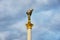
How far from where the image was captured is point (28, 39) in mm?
22391

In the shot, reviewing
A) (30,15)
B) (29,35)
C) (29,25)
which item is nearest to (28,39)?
(29,35)

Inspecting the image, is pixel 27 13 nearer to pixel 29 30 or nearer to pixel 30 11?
pixel 30 11

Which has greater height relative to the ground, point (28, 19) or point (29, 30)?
point (28, 19)

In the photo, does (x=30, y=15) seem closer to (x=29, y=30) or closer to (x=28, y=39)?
(x=29, y=30)

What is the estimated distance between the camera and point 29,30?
22.7m

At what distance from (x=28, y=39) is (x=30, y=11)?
17.2 feet

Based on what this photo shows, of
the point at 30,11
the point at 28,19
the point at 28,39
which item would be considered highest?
the point at 30,11

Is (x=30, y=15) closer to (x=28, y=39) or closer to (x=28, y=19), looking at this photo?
(x=28, y=19)

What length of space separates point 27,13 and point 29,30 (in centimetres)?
332

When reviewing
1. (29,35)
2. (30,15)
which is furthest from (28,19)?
(29,35)

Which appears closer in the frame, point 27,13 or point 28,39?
point 28,39

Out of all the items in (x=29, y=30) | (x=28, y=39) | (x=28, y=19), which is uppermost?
(x=28, y=19)

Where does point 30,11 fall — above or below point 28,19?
above

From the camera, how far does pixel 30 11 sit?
23.8 metres
